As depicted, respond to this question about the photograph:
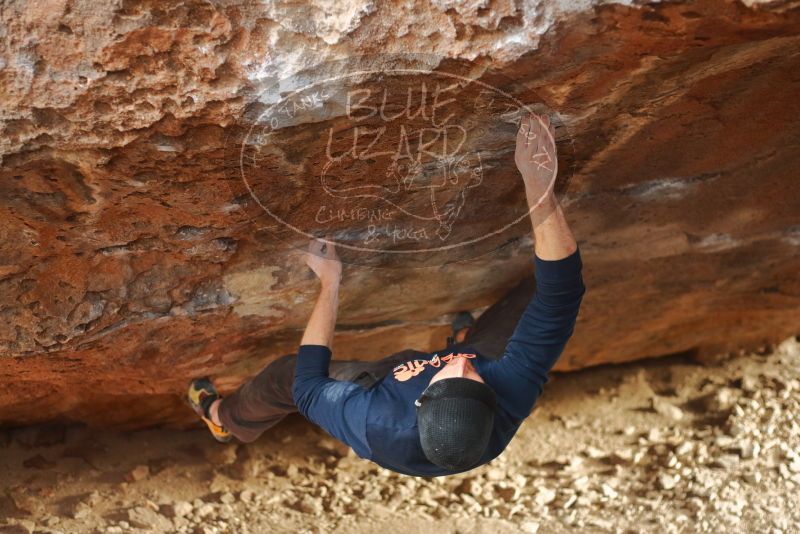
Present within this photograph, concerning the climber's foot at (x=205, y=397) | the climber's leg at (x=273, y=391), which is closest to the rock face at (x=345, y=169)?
the climber's foot at (x=205, y=397)

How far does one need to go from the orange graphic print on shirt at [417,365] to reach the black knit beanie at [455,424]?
0.68 ft

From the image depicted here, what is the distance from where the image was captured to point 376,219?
2283 mm

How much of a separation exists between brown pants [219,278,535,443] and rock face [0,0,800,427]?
0.39 ft

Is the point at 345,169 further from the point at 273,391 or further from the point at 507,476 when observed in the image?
the point at 507,476

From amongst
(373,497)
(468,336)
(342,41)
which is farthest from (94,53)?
(373,497)

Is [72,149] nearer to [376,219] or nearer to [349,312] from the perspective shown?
[376,219]

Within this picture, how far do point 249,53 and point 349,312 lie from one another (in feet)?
4.25

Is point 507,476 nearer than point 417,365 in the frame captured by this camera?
No

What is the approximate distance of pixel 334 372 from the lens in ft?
8.77

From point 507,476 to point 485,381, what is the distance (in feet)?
4.44

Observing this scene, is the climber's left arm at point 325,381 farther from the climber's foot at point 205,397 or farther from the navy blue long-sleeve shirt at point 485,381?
the climber's foot at point 205,397

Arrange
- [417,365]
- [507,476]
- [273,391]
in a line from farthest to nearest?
[507,476] → [273,391] → [417,365]

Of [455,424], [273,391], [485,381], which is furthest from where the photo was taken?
[273,391]

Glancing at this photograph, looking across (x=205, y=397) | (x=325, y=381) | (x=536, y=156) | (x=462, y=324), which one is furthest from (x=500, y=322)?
(x=205, y=397)
